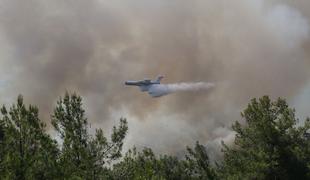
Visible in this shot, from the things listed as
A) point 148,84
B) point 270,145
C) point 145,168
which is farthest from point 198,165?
point 148,84

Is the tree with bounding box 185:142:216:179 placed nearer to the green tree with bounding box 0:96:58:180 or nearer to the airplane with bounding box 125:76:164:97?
the green tree with bounding box 0:96:58:180

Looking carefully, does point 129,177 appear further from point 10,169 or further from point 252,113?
point 252,113

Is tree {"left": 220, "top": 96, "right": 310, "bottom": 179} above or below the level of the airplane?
below

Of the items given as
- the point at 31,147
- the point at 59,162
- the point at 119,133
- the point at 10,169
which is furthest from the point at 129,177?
the point at 10,169

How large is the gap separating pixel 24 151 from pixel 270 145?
1037 inches

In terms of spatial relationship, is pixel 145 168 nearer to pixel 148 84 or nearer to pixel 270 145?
pixel 270 145

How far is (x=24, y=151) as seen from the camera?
25.8 meters

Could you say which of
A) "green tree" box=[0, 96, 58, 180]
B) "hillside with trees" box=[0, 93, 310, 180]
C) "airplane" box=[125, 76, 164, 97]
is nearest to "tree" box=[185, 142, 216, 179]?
"hillside with trees" box=[0, 93, 310, 180]

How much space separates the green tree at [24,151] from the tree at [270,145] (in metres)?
22.3

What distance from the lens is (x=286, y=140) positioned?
42.9 metres

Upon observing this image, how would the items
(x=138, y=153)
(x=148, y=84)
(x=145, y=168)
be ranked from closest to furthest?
(x=145, y=168)
(x=138, y=153)
(x=148, y=84)

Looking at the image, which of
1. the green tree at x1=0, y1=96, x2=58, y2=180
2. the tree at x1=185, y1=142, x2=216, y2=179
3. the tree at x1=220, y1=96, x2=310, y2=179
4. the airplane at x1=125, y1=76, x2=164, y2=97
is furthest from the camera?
the airplane at x1=125, y1=76, x2=164, y2=97

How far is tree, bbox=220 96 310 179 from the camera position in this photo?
42031 mm

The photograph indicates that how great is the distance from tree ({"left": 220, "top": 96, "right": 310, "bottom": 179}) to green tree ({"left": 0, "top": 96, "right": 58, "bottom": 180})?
2226 cm
